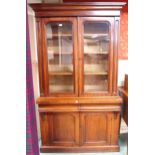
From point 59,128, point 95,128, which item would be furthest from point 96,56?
point 59,128

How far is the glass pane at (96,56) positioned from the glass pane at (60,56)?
0.71ft

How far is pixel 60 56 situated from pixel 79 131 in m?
1.06

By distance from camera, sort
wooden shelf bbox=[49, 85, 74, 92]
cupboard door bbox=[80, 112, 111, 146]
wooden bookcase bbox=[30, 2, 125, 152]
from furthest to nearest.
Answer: wooden shelf bbox=[49, 85, 74, 92] < cupboard door bbox=[80, 112, 111, 146] < wooden bookcase bbox=[30, 2, 125, 152]

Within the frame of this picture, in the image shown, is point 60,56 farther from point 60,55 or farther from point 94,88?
point 94,88

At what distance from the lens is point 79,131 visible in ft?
7.80

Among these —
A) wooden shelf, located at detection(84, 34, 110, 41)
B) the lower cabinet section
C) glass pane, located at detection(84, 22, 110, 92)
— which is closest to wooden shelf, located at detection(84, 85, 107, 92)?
glass pane, located at detection(84, 22, 110, 92)

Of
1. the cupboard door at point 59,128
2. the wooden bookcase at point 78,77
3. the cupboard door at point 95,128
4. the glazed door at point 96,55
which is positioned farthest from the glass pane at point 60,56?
the cupboard door at point 95,128

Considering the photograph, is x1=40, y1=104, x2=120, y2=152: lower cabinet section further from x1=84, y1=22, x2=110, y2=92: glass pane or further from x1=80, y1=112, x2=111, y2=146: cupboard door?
x1=84, y1=22, x2=110, y2=92: glass pane

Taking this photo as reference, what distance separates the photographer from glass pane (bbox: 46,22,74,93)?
2371 millimetres

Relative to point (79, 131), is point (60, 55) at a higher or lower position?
higher

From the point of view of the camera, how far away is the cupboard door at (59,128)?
7.75ft

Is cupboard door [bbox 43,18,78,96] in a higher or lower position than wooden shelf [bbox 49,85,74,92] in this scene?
higher

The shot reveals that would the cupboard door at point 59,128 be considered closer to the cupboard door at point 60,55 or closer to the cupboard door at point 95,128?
the cupboard door at point 95,128
